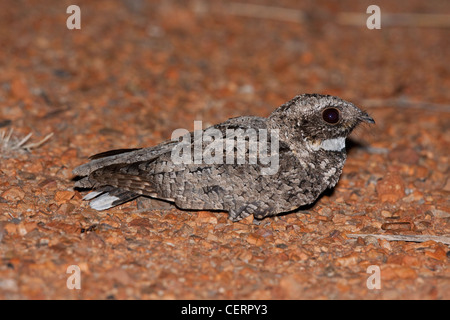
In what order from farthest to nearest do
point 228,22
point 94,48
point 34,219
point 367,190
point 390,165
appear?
1. point 228,22
2. point 94,48
3. point 390,165
4. point 367,190
5. point 34,219

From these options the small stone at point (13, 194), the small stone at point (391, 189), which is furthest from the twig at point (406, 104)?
the small stone at point (13, 194)

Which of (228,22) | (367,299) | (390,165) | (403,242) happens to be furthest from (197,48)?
(367,299)

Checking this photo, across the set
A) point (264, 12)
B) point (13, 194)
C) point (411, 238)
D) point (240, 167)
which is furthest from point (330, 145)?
point (264, 12)

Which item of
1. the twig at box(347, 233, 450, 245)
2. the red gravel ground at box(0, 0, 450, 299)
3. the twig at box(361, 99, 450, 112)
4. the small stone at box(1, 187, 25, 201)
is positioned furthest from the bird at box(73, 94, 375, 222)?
the twig at box(361, 99, 450, 112)

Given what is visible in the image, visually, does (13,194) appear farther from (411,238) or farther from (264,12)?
(264,12)

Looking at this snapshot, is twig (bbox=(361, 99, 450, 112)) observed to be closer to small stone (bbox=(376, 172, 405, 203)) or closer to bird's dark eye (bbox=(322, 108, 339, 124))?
small stone (bbox=(376, 172, 405, 203))

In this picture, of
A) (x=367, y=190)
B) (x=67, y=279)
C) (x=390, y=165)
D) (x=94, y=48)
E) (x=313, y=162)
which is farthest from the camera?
(x=94, y=48)

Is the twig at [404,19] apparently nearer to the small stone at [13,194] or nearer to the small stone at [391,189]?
the small stone at [391,189]

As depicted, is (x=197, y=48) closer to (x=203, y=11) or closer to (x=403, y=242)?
(x=203, y=11)
